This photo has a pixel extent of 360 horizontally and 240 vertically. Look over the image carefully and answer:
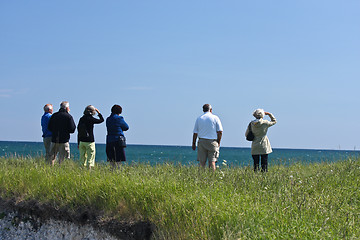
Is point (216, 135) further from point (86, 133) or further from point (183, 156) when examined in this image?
point (183, 156)

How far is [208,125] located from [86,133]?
3285 mm

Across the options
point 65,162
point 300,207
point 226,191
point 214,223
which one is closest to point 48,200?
point 65,162

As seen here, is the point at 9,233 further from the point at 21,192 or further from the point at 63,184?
the point at 63,184

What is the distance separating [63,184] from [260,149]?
5.13 m

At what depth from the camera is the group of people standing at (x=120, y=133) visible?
1077 cm

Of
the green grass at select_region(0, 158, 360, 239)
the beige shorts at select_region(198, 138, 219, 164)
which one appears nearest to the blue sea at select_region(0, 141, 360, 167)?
the beige shorts at select_region(198, 138, 219, 164)

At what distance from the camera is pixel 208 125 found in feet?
35.8

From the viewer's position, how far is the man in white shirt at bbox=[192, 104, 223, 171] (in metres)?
10.9

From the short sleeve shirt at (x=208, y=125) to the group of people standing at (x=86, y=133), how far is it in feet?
6.46

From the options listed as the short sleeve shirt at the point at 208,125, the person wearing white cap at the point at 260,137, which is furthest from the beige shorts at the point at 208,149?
the person wearing white cap at the point at 260,137

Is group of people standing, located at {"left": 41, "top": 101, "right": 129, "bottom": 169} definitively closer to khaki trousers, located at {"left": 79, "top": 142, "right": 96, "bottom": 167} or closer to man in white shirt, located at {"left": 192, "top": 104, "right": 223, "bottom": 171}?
khaki trousers, located at {"left": 79, "top": 142, "right": 96, "bottom": 167}

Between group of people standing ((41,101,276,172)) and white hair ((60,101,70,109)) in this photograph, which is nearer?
group of people standing ((41,101,276,172))

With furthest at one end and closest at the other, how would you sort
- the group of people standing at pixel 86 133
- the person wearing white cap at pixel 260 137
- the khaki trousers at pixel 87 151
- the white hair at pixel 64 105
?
1. the white hair at pixel 64 105
2. the khaki trousers at pixel 87 151
3. the group of people standing at pixel 86 133
4. the person wearing white cap at pixel 260 137

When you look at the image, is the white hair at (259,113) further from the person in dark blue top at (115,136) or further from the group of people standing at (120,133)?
the person in dark blue top at (115,136)
